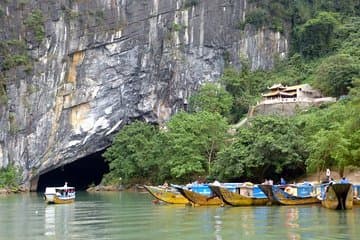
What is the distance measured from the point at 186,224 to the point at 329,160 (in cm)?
1380

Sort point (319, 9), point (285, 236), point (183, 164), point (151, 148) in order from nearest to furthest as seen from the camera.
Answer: point (285, 236) < point (183, 164) < point (151, 148) < point (319, 9)

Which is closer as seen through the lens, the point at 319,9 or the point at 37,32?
the point at 37,32

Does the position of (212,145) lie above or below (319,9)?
below

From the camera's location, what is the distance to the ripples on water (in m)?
15.5

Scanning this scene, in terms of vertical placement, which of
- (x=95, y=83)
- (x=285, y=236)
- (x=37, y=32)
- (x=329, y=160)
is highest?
(x=37, y=32)

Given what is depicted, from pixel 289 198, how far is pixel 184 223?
6616mm

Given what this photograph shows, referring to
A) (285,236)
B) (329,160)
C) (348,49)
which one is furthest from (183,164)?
(285,236)

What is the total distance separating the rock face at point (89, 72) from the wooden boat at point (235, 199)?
23.7m

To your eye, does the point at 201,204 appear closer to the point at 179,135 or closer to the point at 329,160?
the point at 329,160

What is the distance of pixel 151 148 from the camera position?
141ft

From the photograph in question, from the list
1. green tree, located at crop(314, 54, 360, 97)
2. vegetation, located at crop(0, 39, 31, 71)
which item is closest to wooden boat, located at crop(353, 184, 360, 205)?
green tree, located at crop(314, 54, 360, 97)

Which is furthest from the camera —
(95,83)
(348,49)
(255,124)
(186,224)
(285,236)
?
(348,49)

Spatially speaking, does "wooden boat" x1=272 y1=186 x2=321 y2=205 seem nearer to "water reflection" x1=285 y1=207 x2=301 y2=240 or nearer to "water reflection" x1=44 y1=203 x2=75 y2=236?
"water reflection" x1=285 y1=207 x2=301 y2=240

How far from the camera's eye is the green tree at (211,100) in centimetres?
4638
